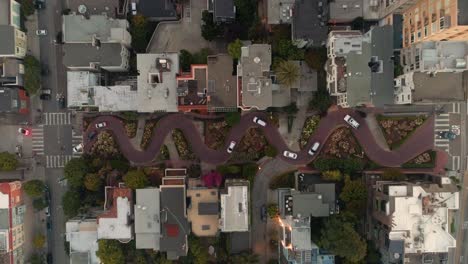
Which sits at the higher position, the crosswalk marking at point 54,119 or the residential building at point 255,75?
the residential building at point 255,75

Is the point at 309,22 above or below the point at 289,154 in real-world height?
above

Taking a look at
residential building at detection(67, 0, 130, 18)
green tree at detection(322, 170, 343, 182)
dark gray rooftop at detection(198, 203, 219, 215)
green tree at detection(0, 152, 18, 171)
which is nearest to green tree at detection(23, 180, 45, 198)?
green tree at detection(0, 152, 18, 171)

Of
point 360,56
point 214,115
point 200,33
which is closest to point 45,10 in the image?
point 200,33

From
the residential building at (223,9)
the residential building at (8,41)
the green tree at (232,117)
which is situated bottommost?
the green tree at (232,117)

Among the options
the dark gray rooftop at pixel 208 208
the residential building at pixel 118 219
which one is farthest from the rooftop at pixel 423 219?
the residential building at pixel 118 219

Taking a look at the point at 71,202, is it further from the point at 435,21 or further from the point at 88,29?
the point at 435,21

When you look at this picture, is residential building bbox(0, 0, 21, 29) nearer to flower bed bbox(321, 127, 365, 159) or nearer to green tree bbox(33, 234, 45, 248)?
green tree bbox(33, 234, 45, 248)

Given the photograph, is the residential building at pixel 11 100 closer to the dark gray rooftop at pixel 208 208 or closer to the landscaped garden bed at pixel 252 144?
the dark gray rooftop at pixel 208 208

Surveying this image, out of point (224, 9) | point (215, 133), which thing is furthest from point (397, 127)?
point (224, 9)
